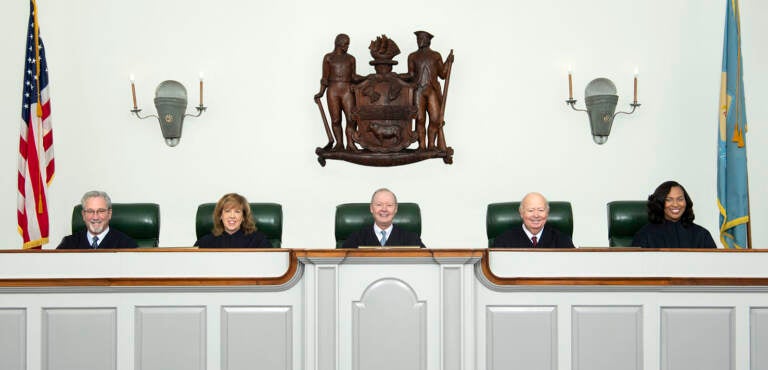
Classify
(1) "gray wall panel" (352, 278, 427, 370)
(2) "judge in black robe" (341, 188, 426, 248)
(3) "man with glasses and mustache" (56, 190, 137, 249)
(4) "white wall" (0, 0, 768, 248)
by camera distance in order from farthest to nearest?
→ 1. (4) "white wall" (0, 0, 768, 248)
2. (2) "judge in black robe" (341, 188, 426, 248)
3. (3) "man with glasses and mustache" (56, 190, 137, 249)
4. (1) "gray wall panel" (352, 278, 427, 370)

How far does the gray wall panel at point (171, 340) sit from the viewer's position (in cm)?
275

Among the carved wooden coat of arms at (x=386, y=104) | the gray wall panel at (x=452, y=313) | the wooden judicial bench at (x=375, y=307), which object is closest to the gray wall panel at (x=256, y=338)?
the wooden judicial bench at (x=375, y=307)

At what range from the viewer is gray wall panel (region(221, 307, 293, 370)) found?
8.98ft

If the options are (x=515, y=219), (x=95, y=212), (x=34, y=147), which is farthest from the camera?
(x=34, y=147)

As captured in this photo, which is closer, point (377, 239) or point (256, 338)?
point (256, 338)

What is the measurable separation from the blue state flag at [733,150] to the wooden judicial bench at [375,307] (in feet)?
6.20

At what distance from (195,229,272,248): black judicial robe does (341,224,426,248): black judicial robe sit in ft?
1.55

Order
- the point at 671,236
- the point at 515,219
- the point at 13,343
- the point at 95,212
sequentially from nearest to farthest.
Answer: the point at 13,343 → the point at 95,212 → the point at 671,236 → the point at 515,219

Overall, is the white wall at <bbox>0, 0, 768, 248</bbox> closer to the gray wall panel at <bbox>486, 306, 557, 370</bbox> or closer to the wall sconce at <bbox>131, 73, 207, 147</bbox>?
the wall sconce at <bbox>131, 73, 207, 147</bbox>

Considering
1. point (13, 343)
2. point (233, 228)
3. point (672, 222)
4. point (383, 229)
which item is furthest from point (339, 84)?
point (13, 343)

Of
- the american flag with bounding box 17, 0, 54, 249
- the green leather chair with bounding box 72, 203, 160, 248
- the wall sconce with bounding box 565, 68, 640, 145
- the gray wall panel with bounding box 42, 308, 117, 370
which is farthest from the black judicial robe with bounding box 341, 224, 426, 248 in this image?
the american flag with bounding box 17, 0, 54, 249

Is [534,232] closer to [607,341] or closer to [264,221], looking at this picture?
[607,341]

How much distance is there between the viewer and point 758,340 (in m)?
2.75

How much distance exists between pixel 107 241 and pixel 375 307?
178 centimetres
